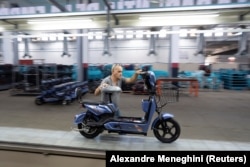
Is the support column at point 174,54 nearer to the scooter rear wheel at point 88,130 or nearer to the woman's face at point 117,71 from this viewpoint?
the woman's face at point 117,71

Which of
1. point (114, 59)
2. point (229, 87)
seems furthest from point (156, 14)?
Answer: point (114, 59)

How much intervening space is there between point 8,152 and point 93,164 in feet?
4.36

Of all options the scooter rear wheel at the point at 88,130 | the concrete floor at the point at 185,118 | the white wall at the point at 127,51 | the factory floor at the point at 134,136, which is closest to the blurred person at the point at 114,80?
the scooter rear wheel at the point at 88,130

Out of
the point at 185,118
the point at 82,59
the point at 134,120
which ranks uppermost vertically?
the point at 82,59

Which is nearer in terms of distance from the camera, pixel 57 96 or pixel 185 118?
pixel 185 118

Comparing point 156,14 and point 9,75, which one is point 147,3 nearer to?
point 156,14

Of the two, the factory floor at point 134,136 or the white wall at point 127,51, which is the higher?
the white wall at point 127,51

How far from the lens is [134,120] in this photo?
325cm

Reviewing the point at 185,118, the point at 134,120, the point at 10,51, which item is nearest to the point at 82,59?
the point at 10,51

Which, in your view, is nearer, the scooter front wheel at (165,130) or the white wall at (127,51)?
the scooter front wheel at (165,130)

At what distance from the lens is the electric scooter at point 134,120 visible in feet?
10.4

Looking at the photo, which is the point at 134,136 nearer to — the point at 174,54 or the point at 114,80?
the point at 114,80

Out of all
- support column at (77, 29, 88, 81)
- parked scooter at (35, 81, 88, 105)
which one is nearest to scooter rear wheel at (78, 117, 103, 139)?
parked scooter at (35, 81, 88, 105)

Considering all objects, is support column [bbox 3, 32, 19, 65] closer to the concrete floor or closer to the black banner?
the concrete floor
